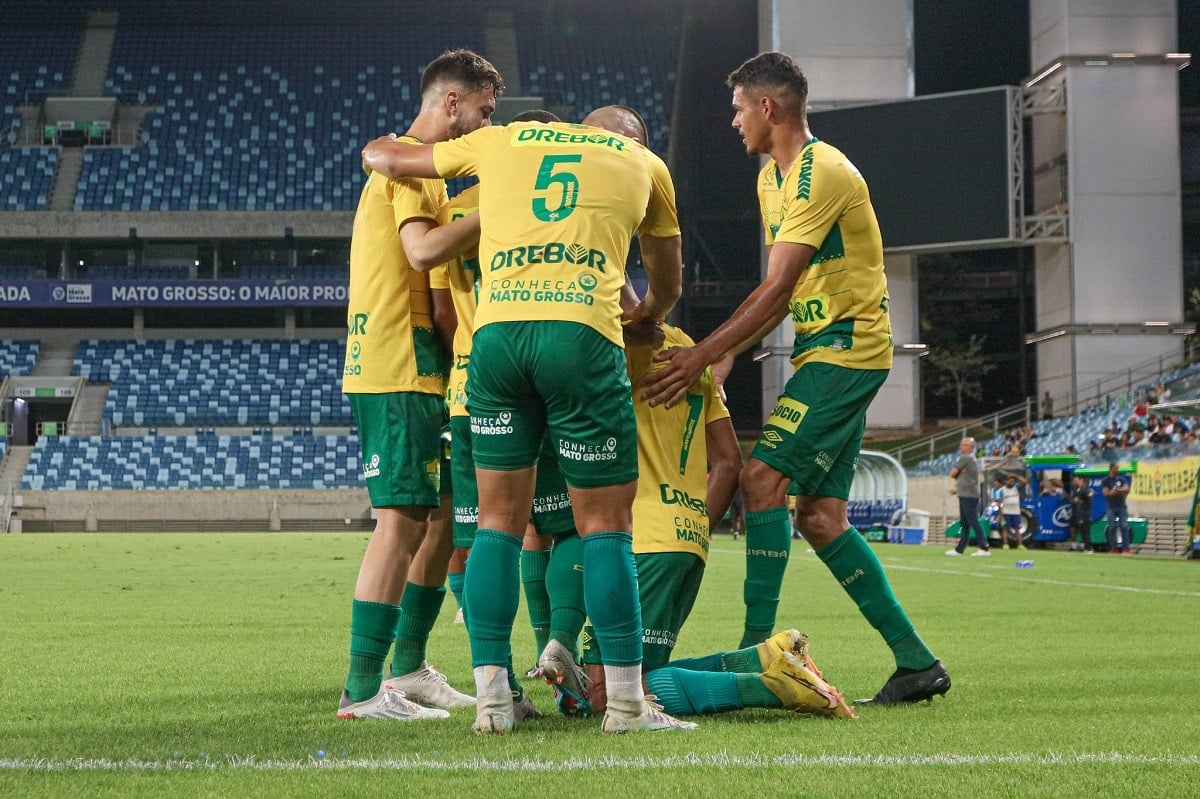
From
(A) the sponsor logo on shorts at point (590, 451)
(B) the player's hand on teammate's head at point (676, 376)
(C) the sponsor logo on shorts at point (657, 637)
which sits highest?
(B) the player's hand on teammate's head at point (676, 376)

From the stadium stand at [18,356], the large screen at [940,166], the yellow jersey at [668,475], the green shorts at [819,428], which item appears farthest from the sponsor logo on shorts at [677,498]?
the stadium stand at [18,356]

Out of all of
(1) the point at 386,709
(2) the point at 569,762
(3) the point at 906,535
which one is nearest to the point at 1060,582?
(1) the point at 386,709

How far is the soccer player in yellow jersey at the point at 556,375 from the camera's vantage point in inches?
152

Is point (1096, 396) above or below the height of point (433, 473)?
above

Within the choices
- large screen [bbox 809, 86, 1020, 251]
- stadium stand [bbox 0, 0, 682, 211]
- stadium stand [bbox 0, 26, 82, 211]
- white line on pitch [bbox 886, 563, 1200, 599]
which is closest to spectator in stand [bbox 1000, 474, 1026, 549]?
white line on pitch [bbox 886, 563, 1200, 599]

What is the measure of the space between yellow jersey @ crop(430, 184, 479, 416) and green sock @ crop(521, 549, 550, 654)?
896 mm

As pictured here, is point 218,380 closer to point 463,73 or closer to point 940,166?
point 940,166

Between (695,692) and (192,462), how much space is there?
121 feet

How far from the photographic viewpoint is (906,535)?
2627 cm

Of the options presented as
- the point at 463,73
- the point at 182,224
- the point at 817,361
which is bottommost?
the point at 817,361

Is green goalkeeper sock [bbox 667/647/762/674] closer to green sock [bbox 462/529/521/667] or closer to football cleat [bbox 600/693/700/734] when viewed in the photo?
football cleat [bbox 600/693/700/734]

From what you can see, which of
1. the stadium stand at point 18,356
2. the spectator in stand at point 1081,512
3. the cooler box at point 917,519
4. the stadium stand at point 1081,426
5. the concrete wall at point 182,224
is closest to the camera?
the spectator in stand at point 1081,512

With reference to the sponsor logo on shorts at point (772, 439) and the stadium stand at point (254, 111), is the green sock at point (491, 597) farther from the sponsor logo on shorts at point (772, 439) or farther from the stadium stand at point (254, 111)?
the stadium stand at point (254, 111)

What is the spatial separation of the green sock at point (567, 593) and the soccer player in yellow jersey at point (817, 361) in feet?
2.07
